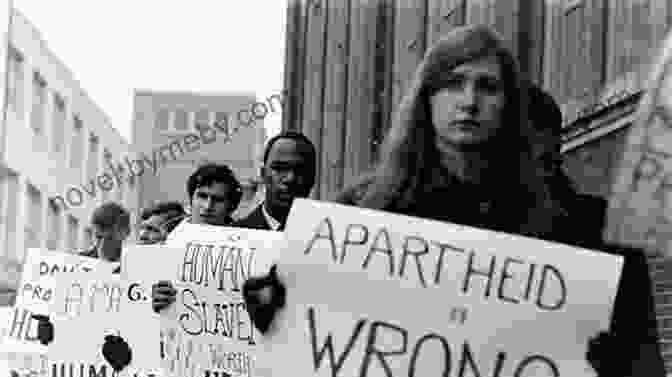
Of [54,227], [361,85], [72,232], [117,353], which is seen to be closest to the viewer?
[117,353]

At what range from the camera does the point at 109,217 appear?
8281 millimetres

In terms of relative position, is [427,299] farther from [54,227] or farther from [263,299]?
[54,227]

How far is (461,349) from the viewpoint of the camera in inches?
144

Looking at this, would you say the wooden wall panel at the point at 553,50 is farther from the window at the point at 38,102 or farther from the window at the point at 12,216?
the window at the point at 38,102

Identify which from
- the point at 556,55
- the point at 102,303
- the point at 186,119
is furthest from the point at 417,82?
the point at 186,119

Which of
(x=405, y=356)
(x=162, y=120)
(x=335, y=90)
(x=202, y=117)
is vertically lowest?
(x=405, y=356)

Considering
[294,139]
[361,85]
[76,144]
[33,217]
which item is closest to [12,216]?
[33,217]

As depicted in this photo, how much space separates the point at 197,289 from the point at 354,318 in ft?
9.00

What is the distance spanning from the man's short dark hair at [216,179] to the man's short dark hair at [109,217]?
944 mm

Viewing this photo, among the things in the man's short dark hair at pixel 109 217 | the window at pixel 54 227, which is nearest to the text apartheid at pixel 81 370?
the man's short dark hair at pixel 109 217

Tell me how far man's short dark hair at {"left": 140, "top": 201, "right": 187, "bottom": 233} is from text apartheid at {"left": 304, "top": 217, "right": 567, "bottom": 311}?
4554mm

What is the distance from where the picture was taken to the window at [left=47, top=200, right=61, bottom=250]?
1996 inches

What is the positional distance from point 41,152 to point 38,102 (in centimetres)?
149

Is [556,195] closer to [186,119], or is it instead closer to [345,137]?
[345,137]
